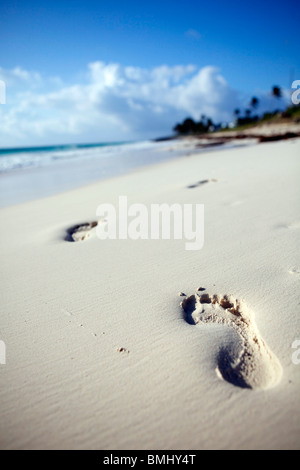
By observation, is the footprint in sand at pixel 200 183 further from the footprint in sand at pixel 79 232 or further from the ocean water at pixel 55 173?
the ocean water at pixel 55 173

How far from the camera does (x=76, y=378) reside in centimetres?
124

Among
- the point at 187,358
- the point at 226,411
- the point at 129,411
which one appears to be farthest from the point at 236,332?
the point at 129,411

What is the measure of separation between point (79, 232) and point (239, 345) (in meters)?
2.33

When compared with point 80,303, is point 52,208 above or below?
above

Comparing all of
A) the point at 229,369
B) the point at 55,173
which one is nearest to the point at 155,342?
the point at 229,369

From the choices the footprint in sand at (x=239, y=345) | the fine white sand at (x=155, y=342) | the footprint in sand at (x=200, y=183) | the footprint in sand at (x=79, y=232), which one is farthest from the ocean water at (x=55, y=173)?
the footprint in sand at (x=239, y=345)

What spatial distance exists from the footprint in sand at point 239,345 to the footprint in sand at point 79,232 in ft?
5.57

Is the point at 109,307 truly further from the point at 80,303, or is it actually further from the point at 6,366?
the point at 6,366

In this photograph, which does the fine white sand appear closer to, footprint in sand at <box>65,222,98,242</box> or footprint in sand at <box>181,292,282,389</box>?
footprint in sand at <box>181,292,282,389</box>

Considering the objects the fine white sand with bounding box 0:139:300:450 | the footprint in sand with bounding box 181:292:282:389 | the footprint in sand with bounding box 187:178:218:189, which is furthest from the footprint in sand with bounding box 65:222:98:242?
the footprint in sand with bounding box 187:178:218:189

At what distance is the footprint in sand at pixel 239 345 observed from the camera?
1.17 m

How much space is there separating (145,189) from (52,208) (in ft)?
5.92
